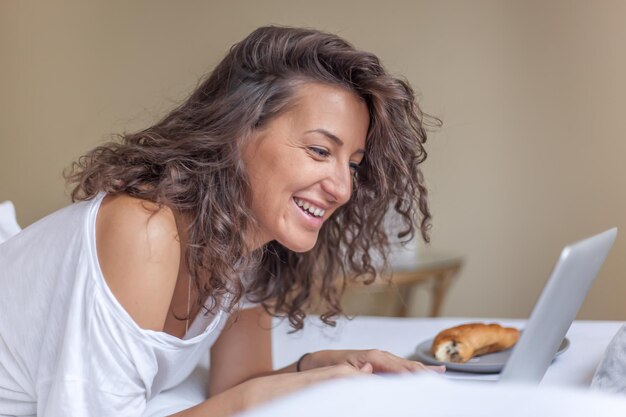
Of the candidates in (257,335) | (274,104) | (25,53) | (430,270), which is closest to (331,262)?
(257,335)

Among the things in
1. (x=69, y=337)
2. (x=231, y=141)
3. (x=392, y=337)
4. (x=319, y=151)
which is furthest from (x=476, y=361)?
(x=69, y=337)

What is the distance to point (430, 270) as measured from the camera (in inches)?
136

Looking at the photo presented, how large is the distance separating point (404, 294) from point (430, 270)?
0.92ft

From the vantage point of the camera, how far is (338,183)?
5.43 ft

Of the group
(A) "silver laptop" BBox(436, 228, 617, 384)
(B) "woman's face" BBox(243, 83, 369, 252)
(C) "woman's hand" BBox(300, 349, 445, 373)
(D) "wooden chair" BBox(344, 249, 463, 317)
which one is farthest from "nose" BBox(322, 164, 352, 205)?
(D) "wooden chair" BBox(344, 249, 463, 317)

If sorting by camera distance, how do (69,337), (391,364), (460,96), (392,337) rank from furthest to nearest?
(460,96), (392,337), (391,364), (69,337)

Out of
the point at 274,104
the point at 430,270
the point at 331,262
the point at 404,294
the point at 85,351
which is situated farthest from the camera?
the point at 404,294

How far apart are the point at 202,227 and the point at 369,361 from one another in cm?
40

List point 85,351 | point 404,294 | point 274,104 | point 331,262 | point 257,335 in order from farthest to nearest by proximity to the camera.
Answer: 1. point 404,294
2. point 331,262
3. point 257,335
4. point 274,104
5. point 85,351

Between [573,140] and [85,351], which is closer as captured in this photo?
[85,351]

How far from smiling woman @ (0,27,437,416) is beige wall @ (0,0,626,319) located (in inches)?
67.2

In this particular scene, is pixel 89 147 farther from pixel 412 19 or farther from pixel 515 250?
pixel 515 250

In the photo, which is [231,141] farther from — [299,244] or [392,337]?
[392,337]

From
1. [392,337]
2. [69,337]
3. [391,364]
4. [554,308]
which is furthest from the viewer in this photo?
[392,337]
